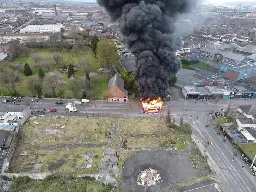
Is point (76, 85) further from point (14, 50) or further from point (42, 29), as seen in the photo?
point (42, 29)

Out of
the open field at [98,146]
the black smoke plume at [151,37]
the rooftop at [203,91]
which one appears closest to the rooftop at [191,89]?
the rooftop at [203,91]

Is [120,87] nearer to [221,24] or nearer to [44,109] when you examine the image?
[44,109]

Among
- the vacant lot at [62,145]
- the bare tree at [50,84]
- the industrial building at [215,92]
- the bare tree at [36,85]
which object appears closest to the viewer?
the vacant lot at [62,145]

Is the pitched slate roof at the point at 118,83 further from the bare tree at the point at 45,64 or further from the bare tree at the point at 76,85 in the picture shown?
the bare tree at the point at 45,64

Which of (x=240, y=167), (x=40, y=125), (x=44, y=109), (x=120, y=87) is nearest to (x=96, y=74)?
(x=120, y=87)

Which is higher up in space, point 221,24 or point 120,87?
point 120,87

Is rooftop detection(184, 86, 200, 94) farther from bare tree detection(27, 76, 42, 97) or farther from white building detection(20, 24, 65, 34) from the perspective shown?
white building detection(20, 24, 65, 34)
